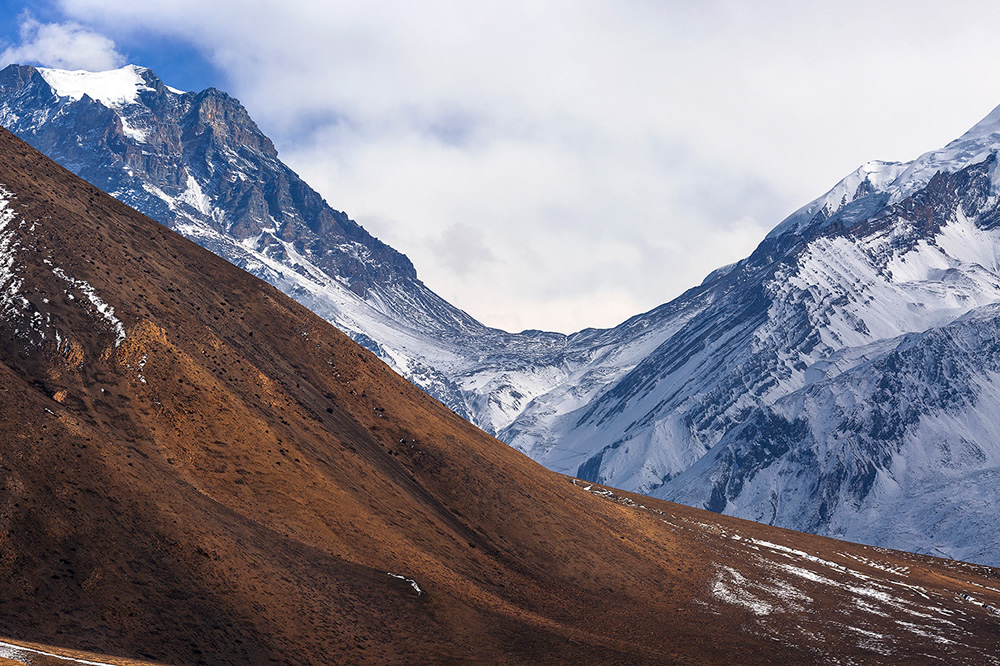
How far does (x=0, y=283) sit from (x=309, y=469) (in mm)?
18872

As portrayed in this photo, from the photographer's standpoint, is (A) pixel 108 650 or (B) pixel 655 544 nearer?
(A) pixel 108 650

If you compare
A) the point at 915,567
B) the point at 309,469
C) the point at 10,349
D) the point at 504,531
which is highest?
the point at 10,349

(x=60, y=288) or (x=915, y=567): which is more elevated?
(x=60, y=288)

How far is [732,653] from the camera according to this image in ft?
182

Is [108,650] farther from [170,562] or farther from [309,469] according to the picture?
[309,469]

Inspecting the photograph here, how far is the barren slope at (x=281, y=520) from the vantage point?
131 ft

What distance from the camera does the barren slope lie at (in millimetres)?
39875

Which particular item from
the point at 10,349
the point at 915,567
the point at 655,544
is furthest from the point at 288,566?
the point at 915,567

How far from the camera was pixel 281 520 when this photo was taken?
163ft

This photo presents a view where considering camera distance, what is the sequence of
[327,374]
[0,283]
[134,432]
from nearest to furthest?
[134,432] → [0,283] → [327,374]

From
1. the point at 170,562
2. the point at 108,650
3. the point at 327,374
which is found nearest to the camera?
the point at 108,650

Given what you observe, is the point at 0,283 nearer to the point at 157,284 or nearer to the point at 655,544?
the point at 157,284

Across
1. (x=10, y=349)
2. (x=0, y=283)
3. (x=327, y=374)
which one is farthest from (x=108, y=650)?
(x=327, y=374)

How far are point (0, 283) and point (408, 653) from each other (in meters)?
28.7
